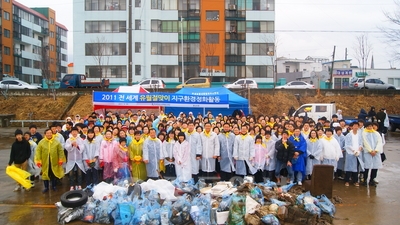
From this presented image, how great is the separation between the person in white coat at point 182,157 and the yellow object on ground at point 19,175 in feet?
12.3

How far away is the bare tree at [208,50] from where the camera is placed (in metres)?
40.6

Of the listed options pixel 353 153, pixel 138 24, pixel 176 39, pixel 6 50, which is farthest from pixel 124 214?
pixel 6 50

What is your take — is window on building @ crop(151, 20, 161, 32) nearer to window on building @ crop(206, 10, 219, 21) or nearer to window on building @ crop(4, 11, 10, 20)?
window on building @ crop(206, 10, 219, 21)

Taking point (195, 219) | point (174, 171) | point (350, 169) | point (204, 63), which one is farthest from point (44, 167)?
point (204, 63)

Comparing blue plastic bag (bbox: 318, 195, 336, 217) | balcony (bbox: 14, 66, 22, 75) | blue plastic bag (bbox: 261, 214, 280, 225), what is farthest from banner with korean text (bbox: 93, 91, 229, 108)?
balcony (bbox: 14, 66, 22, 75)

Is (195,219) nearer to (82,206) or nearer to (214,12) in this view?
(82,206)

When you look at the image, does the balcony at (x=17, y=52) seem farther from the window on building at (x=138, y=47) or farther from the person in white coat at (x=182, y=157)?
the person in white coat at (x=182, y=157)

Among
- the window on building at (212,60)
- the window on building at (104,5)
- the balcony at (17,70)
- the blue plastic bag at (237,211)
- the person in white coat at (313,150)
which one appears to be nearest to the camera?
the blue plastic bag at (237,211)

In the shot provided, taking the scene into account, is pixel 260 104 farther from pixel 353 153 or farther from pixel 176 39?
pixel 176 39

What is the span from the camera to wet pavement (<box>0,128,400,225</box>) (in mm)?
6816

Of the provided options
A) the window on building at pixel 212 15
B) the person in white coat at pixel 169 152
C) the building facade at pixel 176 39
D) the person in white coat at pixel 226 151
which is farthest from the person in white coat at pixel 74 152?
the window on building at pixel 212 15

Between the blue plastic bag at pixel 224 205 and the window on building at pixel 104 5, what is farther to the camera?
the window on building at pixel 104 5

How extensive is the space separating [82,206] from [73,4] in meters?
38.5

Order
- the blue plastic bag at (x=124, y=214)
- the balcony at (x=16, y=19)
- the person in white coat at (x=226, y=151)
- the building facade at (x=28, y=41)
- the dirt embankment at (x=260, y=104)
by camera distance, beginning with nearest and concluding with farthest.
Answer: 1. the blue plastic bag at (x=124, y=214)
2. the person in white coat at (x=226, y=151)
3. the dirt embankment at (x=260, y=104)
4. the building facade at (x=28, y=41)
5. the balcony at (x=16, y=19)
